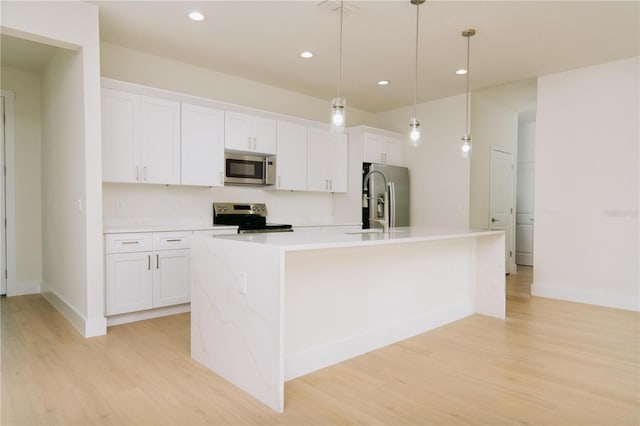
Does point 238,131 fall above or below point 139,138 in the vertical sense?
above

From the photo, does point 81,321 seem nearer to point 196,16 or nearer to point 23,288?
point 23,288

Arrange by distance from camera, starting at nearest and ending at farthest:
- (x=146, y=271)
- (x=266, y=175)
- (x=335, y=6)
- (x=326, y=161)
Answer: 1. (x=335, y=6)
2. (x=146, y=271)
3. (x=266, y=175)
4. (x=326, y=161)

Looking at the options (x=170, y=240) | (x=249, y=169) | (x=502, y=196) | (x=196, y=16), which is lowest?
(x=170, y=240)

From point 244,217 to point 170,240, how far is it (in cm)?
115

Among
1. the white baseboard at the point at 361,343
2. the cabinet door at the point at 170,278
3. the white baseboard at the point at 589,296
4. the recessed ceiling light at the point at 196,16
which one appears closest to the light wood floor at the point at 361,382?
the white baseboard at the point at 361,343

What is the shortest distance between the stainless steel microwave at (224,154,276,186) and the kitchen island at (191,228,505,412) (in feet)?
6.65

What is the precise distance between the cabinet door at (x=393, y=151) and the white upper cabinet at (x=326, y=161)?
644 mm

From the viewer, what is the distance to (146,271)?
3.70 meters

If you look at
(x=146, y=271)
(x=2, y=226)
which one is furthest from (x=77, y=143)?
(x=2, y=226)

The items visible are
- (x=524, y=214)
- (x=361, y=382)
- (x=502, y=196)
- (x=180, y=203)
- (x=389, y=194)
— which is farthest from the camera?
(x=524, y=214)

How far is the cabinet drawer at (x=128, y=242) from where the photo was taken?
3.45 metres

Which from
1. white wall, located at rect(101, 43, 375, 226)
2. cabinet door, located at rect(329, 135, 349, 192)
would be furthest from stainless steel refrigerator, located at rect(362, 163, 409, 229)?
white wall, located at rect(101, 43, 375, 226)

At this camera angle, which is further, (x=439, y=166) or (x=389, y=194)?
(x=439, y=166)

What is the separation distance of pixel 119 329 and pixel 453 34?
4019 mm
